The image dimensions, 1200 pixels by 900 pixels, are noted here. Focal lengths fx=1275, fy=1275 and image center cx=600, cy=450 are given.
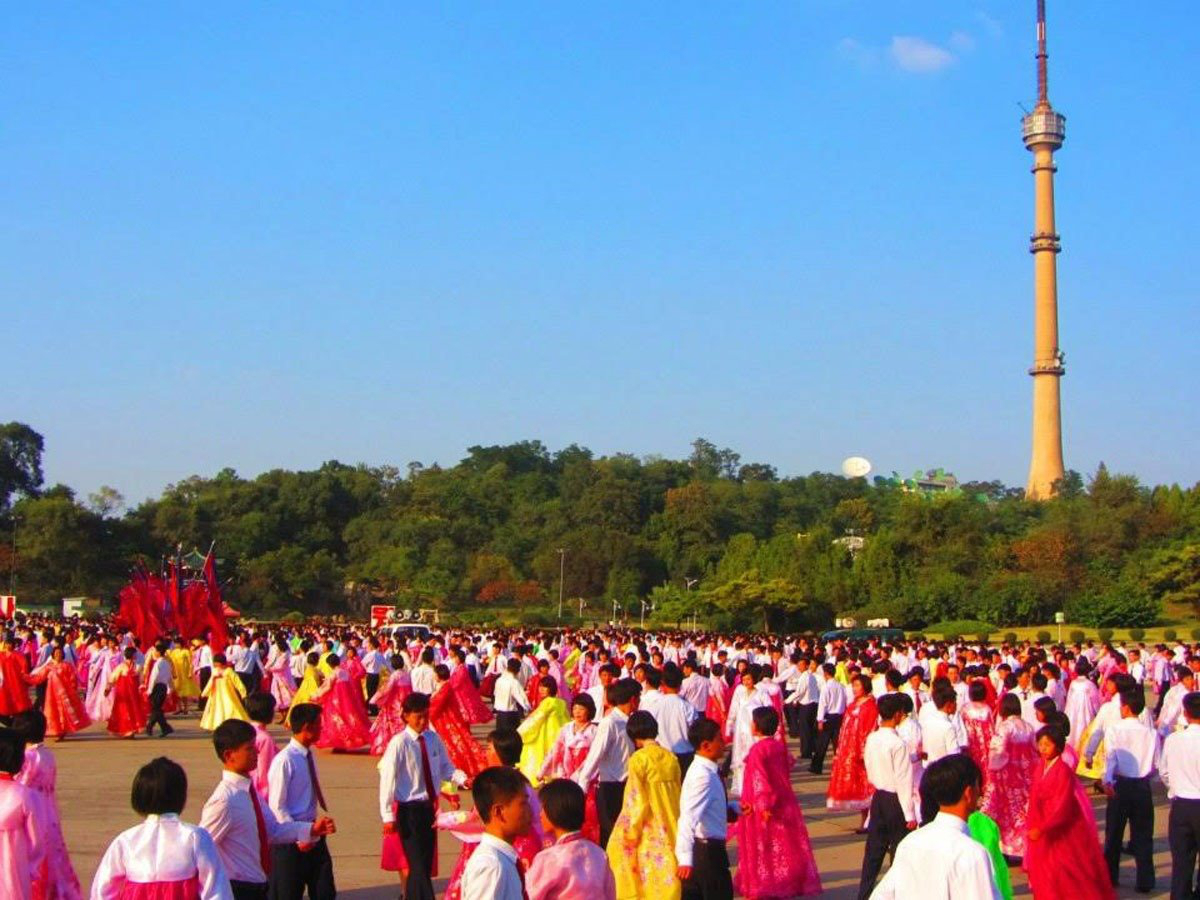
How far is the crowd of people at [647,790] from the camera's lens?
446 cm

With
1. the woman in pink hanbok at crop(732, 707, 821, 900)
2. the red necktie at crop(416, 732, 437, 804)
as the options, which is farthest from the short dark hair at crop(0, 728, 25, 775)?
the woman in pink hanbok at crop(732, 707, 821, 900)

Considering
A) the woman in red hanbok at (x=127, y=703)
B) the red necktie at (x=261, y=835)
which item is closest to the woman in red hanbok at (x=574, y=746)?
the red necktie at (x=261, y=835)

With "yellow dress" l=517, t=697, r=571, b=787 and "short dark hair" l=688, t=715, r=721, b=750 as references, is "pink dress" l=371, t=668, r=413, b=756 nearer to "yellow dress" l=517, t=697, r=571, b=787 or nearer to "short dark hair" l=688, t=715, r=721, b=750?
"yellow dress" l=517, t=697, r=571, b=787

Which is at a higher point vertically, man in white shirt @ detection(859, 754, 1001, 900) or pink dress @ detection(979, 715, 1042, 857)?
man in white shirt @ detection(859, 754, 1001, 900)

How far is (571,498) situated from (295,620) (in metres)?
32.2

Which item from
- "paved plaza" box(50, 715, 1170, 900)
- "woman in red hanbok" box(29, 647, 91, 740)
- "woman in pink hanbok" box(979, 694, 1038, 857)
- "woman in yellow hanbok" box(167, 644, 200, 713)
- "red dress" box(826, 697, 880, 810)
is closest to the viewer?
"paved plaza" box(50, 715, 1170, 900)

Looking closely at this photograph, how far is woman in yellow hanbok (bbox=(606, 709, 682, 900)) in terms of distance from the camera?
7133 millimetres

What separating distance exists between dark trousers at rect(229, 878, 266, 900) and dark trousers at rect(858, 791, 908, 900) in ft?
14.0

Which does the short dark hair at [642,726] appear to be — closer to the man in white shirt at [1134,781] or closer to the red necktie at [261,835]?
the red necktie at [261,835]

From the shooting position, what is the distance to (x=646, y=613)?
64438 mm

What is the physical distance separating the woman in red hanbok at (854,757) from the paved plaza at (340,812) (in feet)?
1.20

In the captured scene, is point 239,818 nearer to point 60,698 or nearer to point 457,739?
point 457,739

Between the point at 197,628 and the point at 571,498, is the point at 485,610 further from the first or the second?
the point at 197,628

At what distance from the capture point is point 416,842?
738cm
